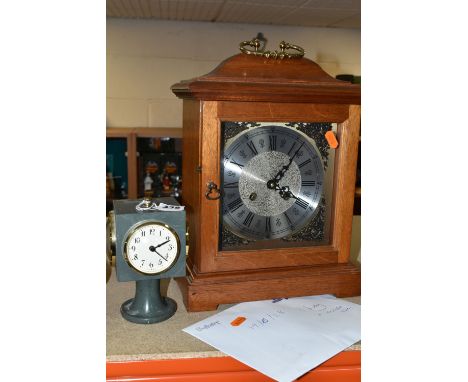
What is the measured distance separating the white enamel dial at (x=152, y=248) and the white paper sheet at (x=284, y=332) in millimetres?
151

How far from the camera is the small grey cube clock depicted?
99 centimetres

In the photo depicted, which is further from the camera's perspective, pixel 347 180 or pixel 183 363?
pixel 347 180

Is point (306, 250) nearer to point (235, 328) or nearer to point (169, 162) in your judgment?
point (235, 328)

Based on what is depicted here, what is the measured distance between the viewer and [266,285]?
1.14m

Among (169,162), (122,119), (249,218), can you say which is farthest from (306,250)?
(122,119)

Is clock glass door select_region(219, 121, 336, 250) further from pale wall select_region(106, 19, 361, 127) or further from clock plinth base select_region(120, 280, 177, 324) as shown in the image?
pale wall select_region(106, 19, 361, 127)

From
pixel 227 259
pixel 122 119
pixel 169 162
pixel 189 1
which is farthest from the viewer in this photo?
pixel 122 119

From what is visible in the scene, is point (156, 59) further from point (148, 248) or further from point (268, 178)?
point (148, 248)

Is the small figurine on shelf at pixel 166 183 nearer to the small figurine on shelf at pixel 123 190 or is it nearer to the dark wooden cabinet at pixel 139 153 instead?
the dark wooden cabinet at pixel 139 153

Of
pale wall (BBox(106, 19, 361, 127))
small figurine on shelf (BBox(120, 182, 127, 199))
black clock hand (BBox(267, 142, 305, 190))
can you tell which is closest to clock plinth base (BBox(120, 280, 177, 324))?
black clock hand (BBox(267, 142, 305, 190))

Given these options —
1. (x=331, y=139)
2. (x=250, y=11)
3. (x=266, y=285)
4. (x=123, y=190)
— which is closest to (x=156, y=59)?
(x=250, y=11)

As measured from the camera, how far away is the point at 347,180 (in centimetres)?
119

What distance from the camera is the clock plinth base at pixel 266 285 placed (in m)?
1.10

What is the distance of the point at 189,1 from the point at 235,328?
2758 mm
